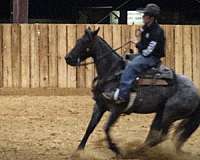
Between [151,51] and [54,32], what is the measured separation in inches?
351

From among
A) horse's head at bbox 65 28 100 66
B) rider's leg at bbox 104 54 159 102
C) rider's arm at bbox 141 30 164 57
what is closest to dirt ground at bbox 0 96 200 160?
rider's leg at bbox 104 54 159 102

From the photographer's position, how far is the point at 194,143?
10633mm

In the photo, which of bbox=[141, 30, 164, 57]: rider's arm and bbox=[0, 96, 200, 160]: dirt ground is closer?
bbox=[141, 30, 164, 57]: rider's arm

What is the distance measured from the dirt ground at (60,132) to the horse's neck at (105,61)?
1020 mm

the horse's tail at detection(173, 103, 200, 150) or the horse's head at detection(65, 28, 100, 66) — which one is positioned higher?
the horse's head at detection(65, 28, 100, 66)

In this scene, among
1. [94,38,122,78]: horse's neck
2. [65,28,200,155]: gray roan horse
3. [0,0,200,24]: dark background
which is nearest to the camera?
[65,28,200,155]: gray roan horse

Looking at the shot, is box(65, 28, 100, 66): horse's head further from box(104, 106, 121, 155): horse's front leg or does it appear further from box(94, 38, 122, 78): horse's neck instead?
box(104, 106, 121, 155): horse's front leg

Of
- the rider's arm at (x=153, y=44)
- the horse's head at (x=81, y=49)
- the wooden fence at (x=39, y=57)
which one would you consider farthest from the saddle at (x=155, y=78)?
the wooden fence at (x=39, y=57)

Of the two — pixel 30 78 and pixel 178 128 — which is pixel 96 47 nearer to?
pixel 178 128

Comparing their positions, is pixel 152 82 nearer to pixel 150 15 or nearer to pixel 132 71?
pixel 132 71

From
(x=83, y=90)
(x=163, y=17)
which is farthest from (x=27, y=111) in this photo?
(x=163, y=17)

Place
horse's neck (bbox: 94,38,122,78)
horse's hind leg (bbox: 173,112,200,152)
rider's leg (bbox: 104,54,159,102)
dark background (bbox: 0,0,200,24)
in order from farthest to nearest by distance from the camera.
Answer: dark background (bbox: 0,0,200,24), horse's neck (bbox: 94,38,122,78), horse's hind leg (bbox: 173,112,200,152), rider's leg (bbox: 104,54,159,102)

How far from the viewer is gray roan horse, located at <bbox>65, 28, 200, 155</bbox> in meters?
9.07

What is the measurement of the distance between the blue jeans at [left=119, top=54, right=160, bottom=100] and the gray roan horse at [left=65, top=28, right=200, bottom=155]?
0.20m
